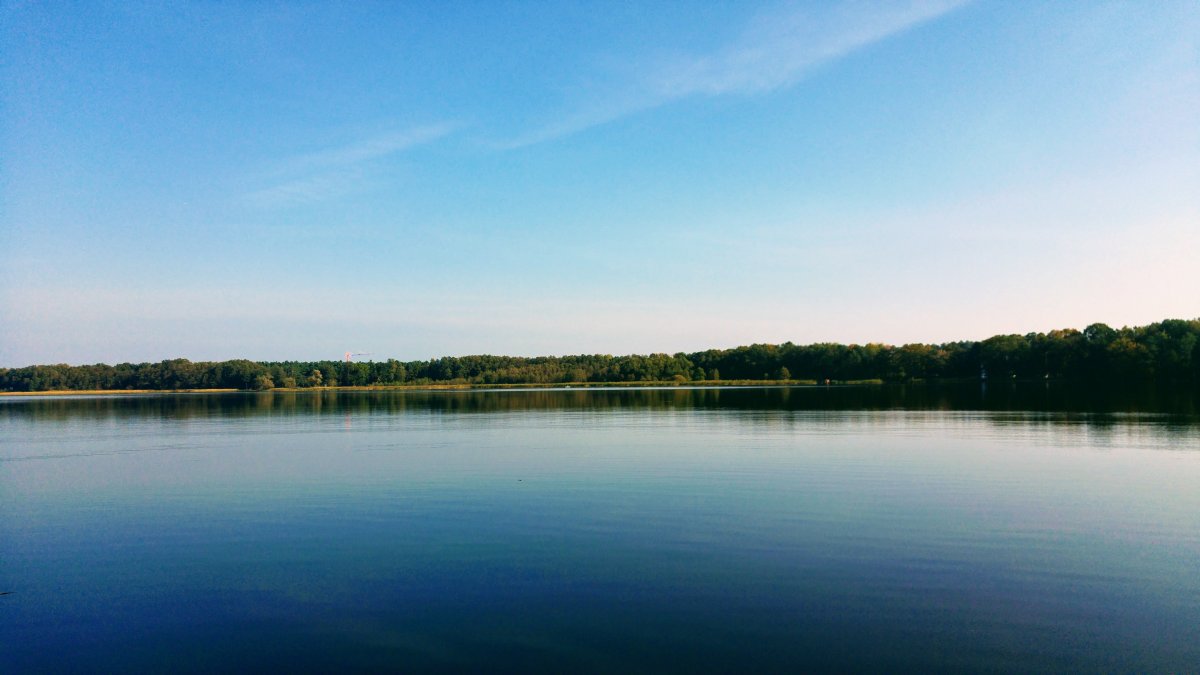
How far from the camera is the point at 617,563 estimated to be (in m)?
13.1

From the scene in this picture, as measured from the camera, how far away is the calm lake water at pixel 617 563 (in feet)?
30.6

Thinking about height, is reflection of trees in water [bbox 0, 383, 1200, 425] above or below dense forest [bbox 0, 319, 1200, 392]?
below

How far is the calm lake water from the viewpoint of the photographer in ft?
30.6

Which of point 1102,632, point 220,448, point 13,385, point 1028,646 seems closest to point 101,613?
point 1028,646

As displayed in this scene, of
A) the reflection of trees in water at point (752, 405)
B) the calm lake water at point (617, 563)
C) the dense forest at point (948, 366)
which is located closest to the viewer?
the calm lake water at point (617, 563)

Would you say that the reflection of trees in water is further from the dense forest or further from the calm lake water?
the dense forest

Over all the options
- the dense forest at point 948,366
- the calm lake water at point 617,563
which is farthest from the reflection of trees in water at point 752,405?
the dense forest at point 948,366

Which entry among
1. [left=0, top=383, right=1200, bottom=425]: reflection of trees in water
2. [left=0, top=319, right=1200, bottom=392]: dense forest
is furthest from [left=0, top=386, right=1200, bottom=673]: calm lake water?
[left=0, top=319, right=1200, bottom=392]: dense forest

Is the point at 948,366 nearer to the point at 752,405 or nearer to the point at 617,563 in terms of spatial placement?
the point at 752,405

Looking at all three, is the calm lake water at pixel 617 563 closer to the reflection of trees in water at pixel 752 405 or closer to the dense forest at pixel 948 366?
the reflection of trees in water at pixel 752 405

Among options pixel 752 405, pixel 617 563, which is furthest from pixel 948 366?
pixel 617 563

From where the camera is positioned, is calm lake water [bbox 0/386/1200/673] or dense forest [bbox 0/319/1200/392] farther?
dense forest [bbox 0/319/1200/392]

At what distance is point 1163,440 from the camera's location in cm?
3020

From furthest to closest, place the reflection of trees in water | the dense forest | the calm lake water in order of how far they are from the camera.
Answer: the dense forest, the reflection of trees in water, the calm lake water
